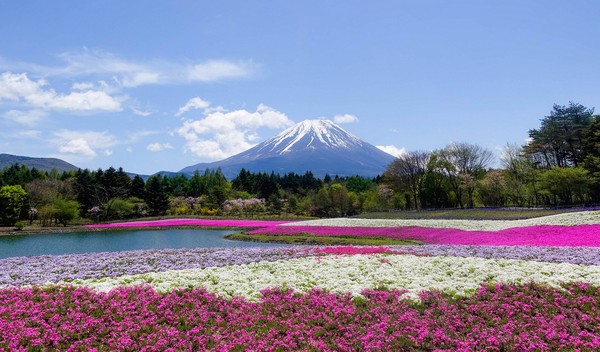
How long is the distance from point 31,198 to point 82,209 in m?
10.9

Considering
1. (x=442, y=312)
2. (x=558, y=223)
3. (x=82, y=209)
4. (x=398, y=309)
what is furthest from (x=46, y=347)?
(x=82, y=209)

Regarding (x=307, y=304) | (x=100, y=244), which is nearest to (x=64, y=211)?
(x=100, y=244)

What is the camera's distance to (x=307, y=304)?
11195 mm

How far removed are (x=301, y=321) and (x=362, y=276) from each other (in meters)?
4.51

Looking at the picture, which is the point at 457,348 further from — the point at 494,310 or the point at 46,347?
the point at 46,347

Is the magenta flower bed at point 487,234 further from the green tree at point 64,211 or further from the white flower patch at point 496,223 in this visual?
the green tree at point 64,211

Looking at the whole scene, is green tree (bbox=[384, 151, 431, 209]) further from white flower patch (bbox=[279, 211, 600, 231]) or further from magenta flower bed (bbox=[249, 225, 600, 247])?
magenta flower bed (bbox=[249, 225, 600, 247])

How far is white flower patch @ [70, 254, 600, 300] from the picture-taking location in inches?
494

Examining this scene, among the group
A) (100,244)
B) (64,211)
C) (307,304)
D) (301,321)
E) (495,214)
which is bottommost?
(100,244)

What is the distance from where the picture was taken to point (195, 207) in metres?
96.9

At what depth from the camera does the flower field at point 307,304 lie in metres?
8.89

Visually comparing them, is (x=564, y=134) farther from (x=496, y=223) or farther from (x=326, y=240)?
(x=326, y=240)

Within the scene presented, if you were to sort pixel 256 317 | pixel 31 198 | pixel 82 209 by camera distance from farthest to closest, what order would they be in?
pixel 82 209 → pixel 31 198 → pixel 256 317

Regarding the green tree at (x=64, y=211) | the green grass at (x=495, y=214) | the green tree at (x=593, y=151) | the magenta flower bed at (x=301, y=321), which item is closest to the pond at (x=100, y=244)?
the magenta flower bed at (x=301, y=321)
